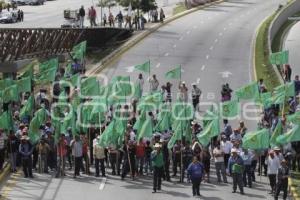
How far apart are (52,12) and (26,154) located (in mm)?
54923

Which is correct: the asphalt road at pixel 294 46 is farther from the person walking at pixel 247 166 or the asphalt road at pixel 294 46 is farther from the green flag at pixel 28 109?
the person walking at pixel 247 166

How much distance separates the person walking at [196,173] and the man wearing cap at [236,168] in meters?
1.01

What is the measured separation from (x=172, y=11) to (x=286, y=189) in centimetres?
5192

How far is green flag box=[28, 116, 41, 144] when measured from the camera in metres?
27.5

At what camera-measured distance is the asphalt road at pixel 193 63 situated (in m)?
25.5

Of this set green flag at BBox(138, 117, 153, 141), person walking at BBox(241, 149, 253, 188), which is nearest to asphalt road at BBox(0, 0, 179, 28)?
green flag at BBox(138, 117, 153, 141)

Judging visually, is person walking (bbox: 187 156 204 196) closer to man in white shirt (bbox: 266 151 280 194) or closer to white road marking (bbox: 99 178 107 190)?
man in white shirt (bbox: 266 151 280 194)

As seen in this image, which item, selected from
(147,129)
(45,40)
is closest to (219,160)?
(147,129)

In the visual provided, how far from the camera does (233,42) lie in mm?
55844

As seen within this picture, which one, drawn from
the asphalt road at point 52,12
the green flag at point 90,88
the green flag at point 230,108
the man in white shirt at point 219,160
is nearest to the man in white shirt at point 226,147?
the man in white shirt at point 219,160

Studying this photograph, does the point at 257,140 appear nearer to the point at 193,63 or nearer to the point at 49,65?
the point at 49,65

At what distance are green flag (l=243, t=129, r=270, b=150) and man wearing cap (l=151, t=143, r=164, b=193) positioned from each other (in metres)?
2.72

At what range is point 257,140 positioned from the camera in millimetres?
25484

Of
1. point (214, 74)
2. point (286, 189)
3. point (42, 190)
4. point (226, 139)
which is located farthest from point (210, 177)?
point (214, 74)
